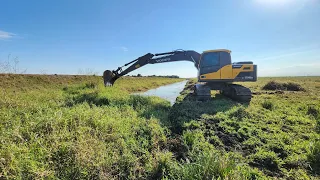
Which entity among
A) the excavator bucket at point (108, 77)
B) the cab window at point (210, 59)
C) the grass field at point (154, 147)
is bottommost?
the grass field at point (154, 147)

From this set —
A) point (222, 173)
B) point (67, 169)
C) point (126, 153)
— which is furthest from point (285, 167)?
point (67, 169)

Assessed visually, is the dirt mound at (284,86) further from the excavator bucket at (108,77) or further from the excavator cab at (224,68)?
the excavator bucket at (108,77)

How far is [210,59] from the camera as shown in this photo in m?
10.2

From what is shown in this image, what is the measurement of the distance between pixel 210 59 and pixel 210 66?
15.6 inches

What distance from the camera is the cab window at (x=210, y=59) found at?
1006cm

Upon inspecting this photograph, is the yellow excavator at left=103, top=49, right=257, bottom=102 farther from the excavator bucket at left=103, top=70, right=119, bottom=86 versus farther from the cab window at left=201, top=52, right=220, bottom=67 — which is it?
the excavator bucket at left=103, top=70, right=119, bottom=86

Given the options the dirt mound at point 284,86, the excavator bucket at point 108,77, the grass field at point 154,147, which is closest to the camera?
the grass field at point 154,147

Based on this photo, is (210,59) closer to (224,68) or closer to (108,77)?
(224,68)

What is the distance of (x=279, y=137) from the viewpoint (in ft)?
16.8

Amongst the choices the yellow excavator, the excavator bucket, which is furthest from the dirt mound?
the excavator bucket

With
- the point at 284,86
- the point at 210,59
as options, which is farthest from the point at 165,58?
the point at 284,86

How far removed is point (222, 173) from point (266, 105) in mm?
7453

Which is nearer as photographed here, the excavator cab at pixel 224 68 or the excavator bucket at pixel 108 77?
the excavator cab at pixel 224 68

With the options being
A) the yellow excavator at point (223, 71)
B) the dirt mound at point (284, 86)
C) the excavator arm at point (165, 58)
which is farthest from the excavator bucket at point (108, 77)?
the dirt mound at point (284, 86)
